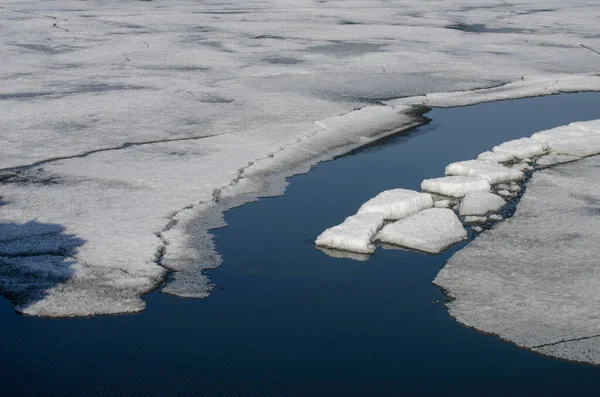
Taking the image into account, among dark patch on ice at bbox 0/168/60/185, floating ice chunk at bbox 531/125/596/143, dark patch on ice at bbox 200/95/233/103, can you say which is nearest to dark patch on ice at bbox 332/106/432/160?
floating ice chunk at bbox 531/125/596/143

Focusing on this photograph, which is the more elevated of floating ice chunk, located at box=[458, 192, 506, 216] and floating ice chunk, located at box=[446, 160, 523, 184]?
floating ice chunk, located at box=[446, 160, 523, 184]

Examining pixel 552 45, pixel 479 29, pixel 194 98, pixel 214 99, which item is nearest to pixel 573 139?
pixel 214 99

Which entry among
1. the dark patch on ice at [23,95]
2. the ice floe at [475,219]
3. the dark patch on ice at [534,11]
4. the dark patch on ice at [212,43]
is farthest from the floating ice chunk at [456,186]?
the dark patch on ice at [534,11]

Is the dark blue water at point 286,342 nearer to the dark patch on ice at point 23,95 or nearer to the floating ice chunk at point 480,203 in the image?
the floating ice chunk at point 480,203

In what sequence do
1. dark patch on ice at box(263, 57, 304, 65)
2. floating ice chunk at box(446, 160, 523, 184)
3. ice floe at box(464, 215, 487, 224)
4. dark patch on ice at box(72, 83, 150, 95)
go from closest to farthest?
1. ice floe at box(464, 215, 487, 224)
2. floating ice chunk at box(446, 160, 523, 184)
3. dark patch on ice at box(72, 83, 150, 95)
4. dark patch on ice at box(263, 57, 304, 65)

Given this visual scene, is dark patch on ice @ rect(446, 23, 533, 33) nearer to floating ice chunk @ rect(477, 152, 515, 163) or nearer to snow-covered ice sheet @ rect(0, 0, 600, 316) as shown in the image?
snow-covered ice sheet @ rect(0, 0, 600, 316)

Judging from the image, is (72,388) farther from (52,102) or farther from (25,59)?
(25,59)
